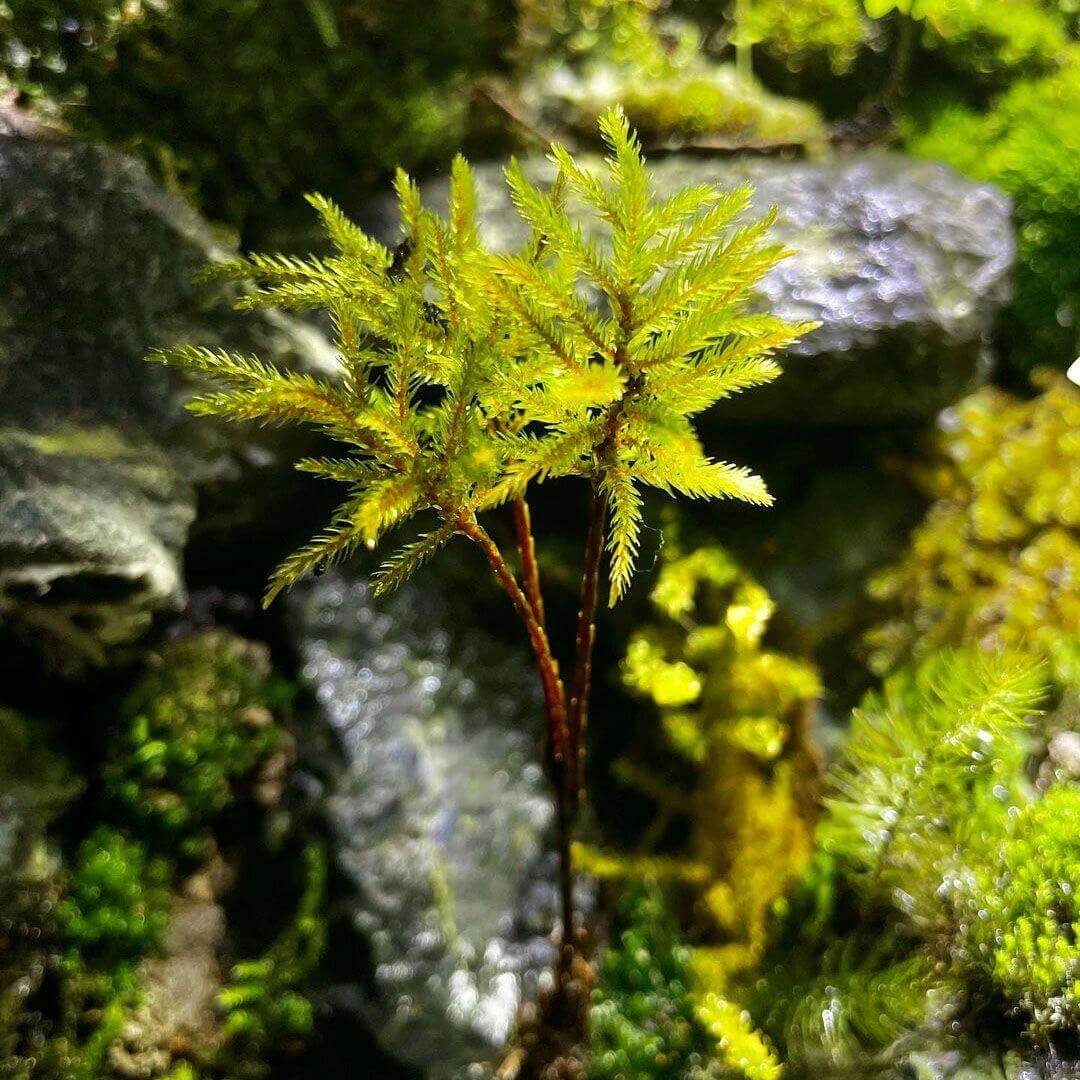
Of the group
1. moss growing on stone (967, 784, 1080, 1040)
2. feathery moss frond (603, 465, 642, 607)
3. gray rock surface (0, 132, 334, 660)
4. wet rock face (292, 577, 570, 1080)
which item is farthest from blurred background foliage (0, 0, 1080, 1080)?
feathery moss frond (603, 465, 642, 607)

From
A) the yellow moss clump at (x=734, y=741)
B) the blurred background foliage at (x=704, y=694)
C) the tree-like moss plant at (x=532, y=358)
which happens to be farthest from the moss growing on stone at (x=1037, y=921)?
the tree-like moss plant at (x=532, y=358)

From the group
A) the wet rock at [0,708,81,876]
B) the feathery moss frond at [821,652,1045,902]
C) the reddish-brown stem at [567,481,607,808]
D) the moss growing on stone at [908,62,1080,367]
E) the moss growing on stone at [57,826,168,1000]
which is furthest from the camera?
the moss growing on stone at [908,62,1080,367]

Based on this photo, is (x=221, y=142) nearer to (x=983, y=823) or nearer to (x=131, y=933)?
(x=131, y=933)

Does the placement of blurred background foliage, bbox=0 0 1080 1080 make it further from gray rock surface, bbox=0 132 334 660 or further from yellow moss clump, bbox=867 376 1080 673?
gray rock surface, bbox=0 132 334 660

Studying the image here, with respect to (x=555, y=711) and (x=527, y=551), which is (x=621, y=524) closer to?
(x=527, y=551)

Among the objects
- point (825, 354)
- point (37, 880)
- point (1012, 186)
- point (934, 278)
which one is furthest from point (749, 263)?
point (1012, 186)

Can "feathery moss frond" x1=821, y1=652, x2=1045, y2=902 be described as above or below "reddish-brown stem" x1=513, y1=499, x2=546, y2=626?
below
